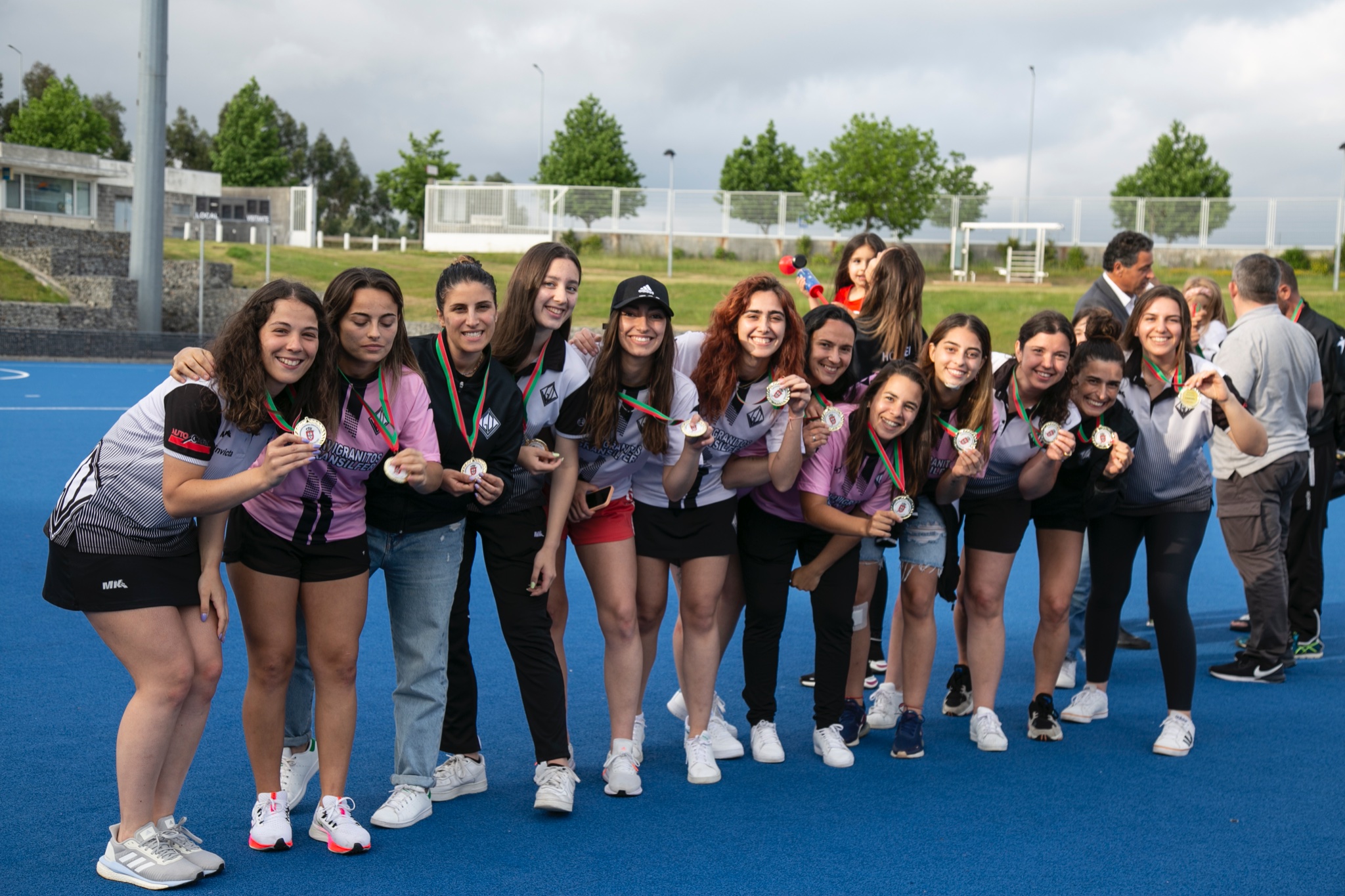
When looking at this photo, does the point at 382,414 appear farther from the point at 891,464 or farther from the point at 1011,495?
the point at 1011,495

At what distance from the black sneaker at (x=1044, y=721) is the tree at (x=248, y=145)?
64.8m

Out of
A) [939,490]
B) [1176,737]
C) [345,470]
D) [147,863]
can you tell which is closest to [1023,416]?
[939,490]

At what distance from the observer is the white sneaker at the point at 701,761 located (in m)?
4.50

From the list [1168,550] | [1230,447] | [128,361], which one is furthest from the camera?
[128,361]

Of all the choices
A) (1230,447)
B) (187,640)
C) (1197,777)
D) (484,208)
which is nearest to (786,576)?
(1197,777)

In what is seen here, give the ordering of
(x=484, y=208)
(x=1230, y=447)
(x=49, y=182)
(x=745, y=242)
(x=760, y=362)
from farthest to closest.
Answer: (x=49, y=182) → (x=484, y=208) → (x=745, y=242) → (x=1230, y=447) → (x=760, y=362)

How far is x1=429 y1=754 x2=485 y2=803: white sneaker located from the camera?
4.26 m

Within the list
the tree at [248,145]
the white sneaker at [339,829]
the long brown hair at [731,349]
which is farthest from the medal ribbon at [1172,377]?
the tree at [248,145]

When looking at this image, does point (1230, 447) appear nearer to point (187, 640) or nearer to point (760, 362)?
point (760, 362)

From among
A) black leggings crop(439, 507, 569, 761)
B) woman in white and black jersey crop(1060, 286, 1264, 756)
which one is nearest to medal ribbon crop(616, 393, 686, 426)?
black leggings crop(439, 507, 569, 761)

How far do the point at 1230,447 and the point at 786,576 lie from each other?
126 inches

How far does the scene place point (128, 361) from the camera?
25.4 m

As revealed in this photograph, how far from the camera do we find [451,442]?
4008 mm

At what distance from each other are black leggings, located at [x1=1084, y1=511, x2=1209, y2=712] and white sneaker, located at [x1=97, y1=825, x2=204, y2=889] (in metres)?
4.16
